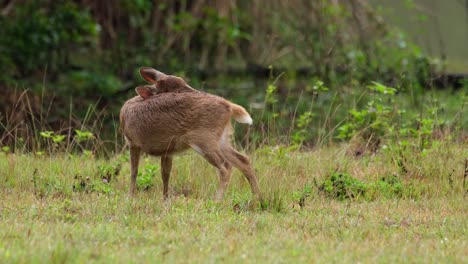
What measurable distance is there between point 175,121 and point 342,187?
1.52 metres

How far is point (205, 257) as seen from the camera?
529cm

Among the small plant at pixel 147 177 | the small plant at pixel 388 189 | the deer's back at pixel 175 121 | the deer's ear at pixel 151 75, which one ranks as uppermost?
the deer's ear at pixel 151 75

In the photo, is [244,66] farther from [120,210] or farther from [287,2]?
[120,210]

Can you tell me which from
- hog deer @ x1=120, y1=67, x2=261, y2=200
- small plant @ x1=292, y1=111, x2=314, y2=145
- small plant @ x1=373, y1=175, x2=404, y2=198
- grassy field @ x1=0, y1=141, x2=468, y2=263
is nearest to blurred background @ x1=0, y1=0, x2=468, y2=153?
small plant @ x1=292, y1=111, x2=314, y2=145

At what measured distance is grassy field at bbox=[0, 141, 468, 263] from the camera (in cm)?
542

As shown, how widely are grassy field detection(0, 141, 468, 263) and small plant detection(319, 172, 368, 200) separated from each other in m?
0.02

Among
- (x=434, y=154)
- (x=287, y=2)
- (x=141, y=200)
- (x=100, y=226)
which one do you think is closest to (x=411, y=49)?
(x=287, y=2)

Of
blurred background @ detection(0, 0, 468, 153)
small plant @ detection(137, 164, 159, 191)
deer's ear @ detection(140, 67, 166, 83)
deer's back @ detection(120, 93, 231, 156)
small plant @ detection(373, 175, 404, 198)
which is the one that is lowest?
blurred background @ detection(0, 0, 468, 153)

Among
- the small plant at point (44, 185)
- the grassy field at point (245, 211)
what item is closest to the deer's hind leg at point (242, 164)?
the grassy field at point (245, 211)

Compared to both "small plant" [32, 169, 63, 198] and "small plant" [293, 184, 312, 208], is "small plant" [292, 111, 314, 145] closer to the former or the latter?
"small plant" [293, 184, 312, 208]

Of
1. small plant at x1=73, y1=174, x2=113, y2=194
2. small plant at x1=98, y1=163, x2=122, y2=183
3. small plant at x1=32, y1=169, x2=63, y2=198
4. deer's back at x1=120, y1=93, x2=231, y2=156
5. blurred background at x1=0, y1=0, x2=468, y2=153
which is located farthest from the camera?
blurred background at x1=0, y1=0, x2=468, y2=153

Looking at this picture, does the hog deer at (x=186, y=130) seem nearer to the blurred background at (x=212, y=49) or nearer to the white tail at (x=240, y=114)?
the white tail at (x=240, y=114)

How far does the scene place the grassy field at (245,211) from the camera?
17.8 feet

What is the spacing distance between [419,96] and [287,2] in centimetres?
336
